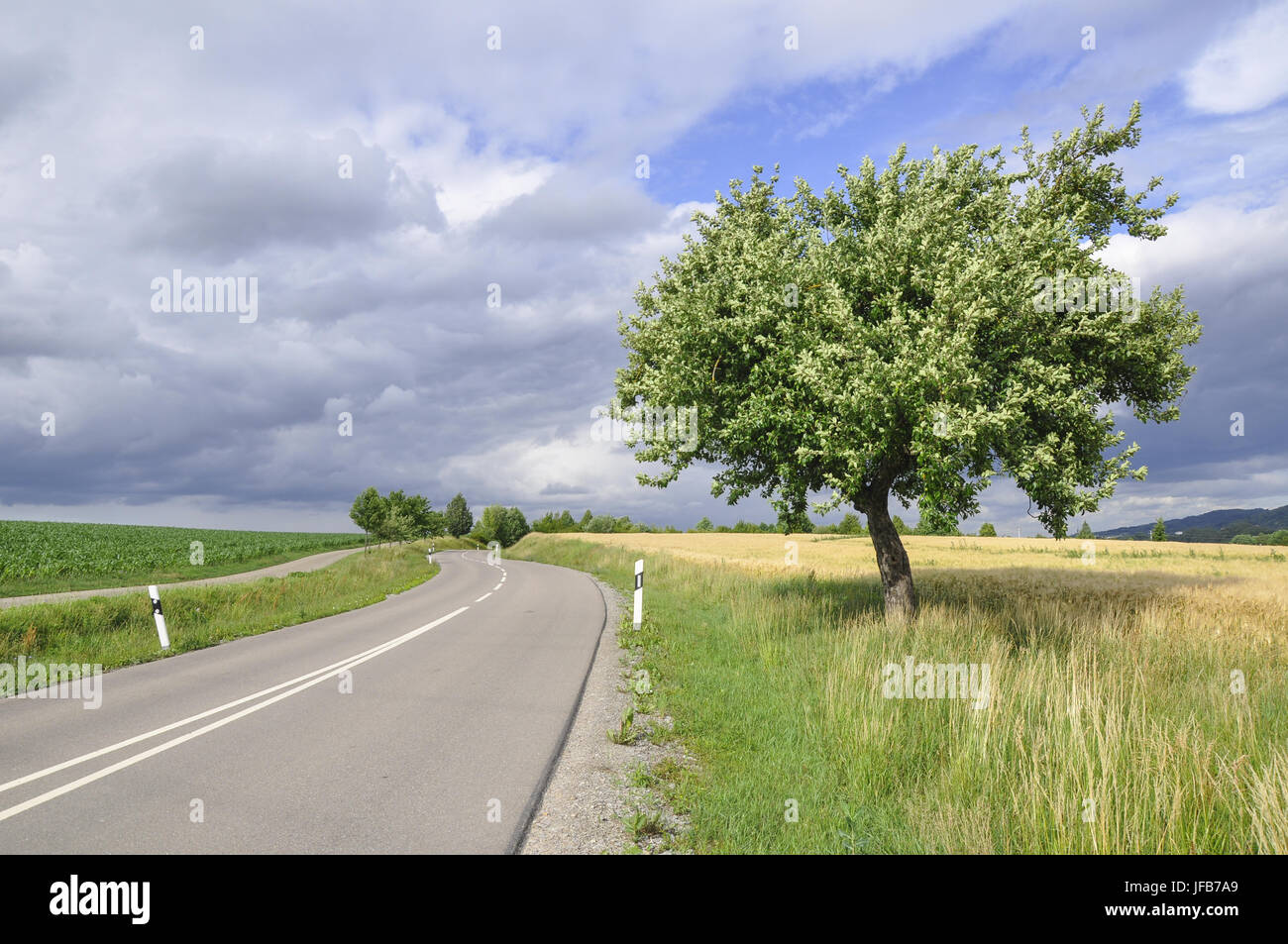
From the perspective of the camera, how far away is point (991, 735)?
5.73 m

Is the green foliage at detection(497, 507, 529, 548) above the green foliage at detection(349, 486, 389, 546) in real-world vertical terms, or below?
below

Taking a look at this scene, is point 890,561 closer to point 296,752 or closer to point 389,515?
point 296,752

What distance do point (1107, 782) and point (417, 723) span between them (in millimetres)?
6634

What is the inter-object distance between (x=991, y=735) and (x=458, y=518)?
441ft

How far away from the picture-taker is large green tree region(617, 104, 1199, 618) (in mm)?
9938

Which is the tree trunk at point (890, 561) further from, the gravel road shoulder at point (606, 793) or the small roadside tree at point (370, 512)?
the small roadside tree at point (370, 512)

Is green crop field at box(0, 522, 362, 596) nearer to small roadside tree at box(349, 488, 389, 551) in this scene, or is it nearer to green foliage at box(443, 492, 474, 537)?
small roadside tree at box(349, 488, 389, 551)

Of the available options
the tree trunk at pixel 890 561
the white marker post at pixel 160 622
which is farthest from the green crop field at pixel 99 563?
the tree trunk at pixel 890 561

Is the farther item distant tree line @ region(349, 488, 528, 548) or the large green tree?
distant tree line @ region(349, 488, 528, 548)

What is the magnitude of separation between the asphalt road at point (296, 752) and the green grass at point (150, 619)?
1470mm

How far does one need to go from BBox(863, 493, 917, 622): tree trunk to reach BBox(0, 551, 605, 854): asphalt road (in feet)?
22.6

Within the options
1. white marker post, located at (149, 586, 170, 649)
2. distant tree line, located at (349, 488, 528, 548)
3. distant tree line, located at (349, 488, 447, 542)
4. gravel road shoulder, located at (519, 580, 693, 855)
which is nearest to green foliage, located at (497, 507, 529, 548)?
distant tree line, located at (349, 488, 528, 548)

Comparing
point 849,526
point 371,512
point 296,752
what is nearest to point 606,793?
point 296,752
